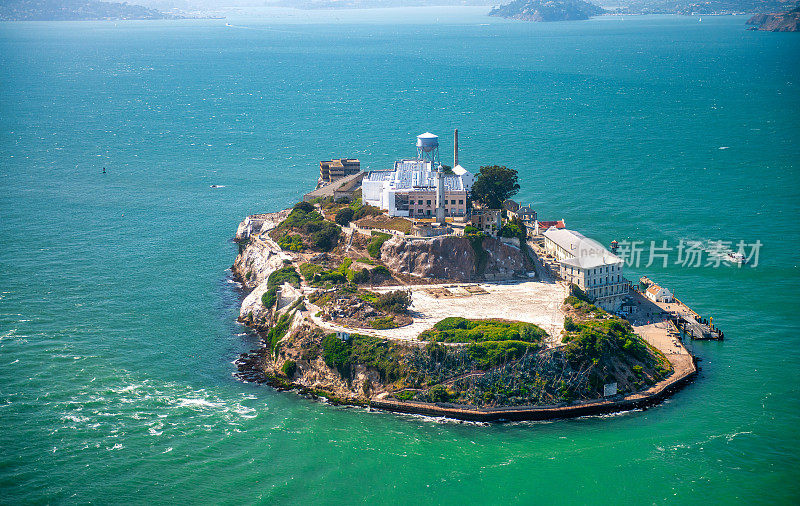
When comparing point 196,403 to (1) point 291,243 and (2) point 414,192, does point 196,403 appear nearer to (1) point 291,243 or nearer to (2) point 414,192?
(1) point 291,243

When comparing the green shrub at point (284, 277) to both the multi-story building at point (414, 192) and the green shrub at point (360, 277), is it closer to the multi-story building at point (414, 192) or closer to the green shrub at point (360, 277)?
the green shrub at point (360, 277)

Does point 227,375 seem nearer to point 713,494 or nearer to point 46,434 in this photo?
point 46,434

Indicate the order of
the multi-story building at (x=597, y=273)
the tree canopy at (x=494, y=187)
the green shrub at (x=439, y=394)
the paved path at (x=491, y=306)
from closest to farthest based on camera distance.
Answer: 1. the green shrub at (x=439, y=394)
2. the paved path at (x=491, y=306)
3. the multi-story building at (x=597, y=273)
4. the tree canopy at (x=494, y=187)

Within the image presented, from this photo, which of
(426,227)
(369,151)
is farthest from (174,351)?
(369,151)

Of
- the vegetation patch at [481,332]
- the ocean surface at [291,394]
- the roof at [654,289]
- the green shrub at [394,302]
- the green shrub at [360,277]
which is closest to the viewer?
the ocean surface at [291,394]

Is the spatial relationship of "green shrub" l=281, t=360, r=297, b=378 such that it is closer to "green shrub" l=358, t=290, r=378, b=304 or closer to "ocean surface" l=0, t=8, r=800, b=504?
"ocean surface" l=0, t=8, r=800, b=504

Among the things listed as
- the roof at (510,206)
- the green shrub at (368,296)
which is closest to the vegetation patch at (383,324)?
the green shrub at (368,296)
